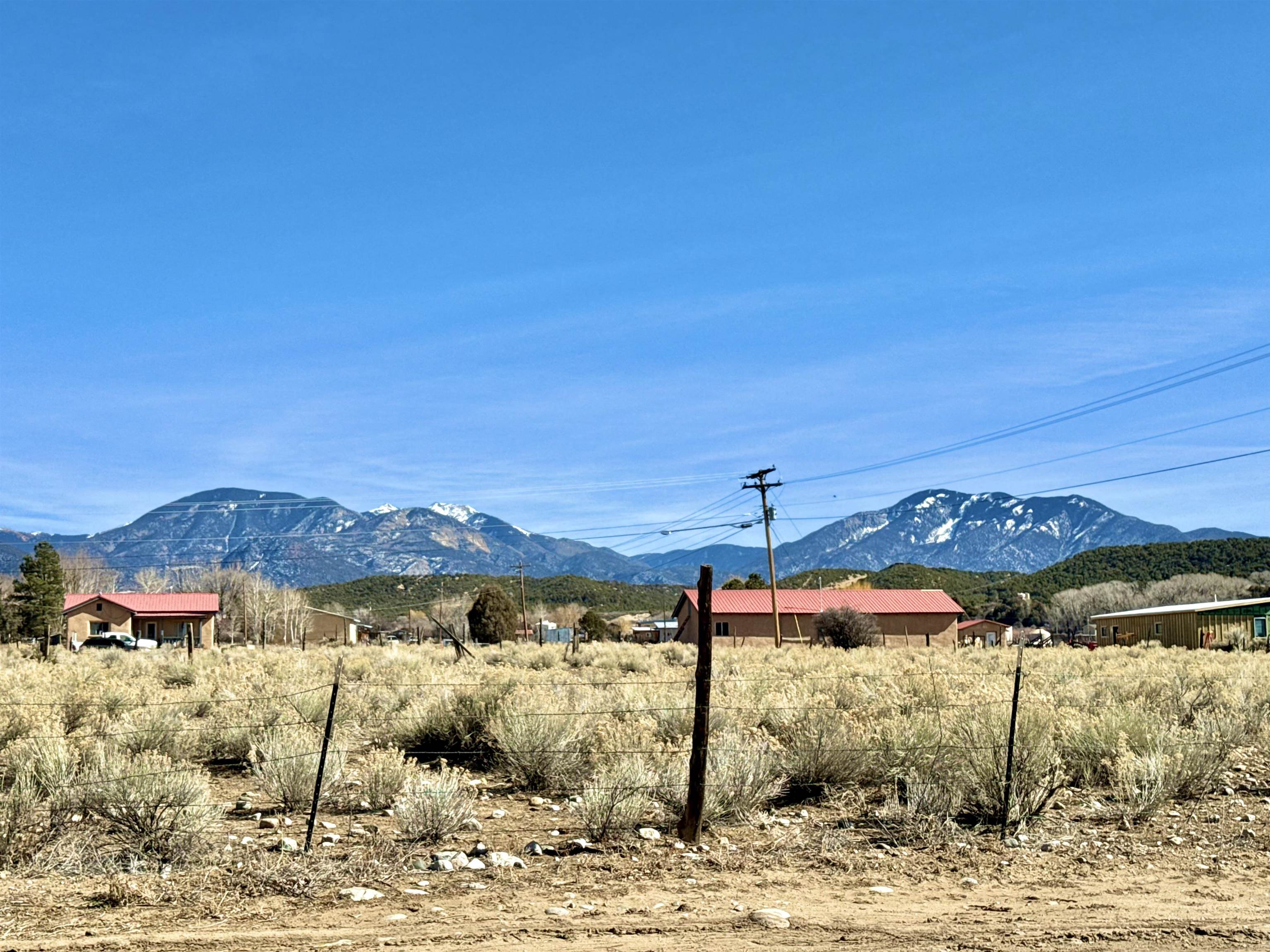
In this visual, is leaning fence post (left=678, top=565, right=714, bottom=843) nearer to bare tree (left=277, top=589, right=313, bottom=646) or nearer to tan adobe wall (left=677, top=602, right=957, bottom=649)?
tan adobe wall (left=677, top=602, right=957, bottom=649)

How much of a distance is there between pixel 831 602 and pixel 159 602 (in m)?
51.9

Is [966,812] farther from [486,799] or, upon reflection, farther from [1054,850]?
[486,799]

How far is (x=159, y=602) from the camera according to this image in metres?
85.4

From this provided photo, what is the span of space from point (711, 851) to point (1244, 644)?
5070cm

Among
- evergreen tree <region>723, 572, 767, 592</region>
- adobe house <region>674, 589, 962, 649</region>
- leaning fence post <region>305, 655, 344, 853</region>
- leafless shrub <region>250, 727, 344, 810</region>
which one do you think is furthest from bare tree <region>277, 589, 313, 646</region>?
leaning fence post <region>305, 655, 344, 853</region>

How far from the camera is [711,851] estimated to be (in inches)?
407

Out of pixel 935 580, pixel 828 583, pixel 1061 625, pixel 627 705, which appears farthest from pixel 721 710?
pixel 935 580

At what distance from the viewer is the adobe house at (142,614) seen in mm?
82062

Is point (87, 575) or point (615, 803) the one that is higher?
point (87, 575)

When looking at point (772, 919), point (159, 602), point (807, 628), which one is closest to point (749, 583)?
point (807, 628)

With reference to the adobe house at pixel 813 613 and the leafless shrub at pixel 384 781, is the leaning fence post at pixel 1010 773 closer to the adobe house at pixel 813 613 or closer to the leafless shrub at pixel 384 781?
the leafless shrub at pixel 384 781

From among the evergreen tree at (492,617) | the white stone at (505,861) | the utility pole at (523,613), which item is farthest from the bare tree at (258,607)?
the white stone at (505,861)

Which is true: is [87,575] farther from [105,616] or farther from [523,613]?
[523,613]

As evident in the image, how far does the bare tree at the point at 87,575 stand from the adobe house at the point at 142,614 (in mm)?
18080
